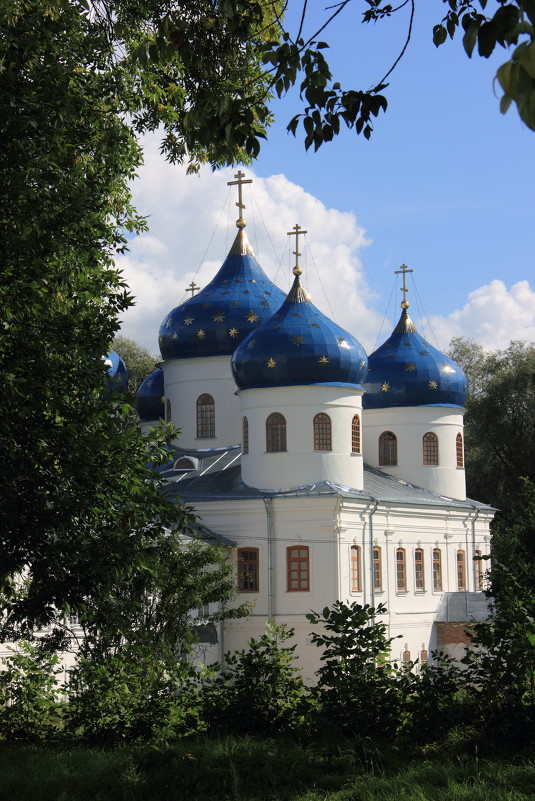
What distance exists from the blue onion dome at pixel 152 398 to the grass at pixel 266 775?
31.7m

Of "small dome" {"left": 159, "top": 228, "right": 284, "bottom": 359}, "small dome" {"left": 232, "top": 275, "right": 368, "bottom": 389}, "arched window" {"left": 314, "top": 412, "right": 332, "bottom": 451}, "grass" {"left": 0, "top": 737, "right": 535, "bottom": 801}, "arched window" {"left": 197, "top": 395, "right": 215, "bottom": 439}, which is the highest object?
"small dome" {"left": 159, "top": 228, "right": 284, "bottom": 359}

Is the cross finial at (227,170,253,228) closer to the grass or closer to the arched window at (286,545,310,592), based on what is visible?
the arched window at (286,545,310,592)

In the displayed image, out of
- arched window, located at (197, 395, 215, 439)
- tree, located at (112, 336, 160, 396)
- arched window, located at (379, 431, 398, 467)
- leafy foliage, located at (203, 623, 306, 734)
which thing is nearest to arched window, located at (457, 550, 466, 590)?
arched window, located at (379, 431, 398, 467)

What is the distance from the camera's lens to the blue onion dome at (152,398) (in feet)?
134

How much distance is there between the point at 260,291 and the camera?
38.5 metres

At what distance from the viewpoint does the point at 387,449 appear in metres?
39.9

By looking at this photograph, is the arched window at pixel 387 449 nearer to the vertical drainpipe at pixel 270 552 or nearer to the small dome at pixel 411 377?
the small dome at pixel 411 377

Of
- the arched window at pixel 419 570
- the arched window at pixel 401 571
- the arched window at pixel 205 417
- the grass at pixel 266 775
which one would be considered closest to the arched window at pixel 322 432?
the arched window at pixel 401 571

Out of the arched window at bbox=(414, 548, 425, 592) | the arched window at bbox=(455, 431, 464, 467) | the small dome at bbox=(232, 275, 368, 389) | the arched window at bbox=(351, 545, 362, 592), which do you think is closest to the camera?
the arched window at bbox=(351, 545, 362, 592)

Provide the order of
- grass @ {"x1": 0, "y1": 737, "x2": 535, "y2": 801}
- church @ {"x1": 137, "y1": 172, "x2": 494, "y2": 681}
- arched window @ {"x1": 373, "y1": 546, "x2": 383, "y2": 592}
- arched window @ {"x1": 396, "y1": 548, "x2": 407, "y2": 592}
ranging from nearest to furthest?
grass @ {"x1": 0, "y1": 737, "x2": 535, "y2": 801} → church @ {"x1": 137, "y1": 172, "x2": 494, "y2": 681} → arched window @ {"x1": 373, "y1": 546, "x2": 383, "y2": 592} → arched window @ {"x1": 396, "y1": 548, "x2": 407, "y2": 592}

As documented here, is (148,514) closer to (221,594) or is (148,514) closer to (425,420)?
(221,594)

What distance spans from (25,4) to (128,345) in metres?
42.4

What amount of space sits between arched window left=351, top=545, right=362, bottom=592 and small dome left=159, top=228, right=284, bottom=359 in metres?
8.51

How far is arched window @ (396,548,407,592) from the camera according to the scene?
34750mm
